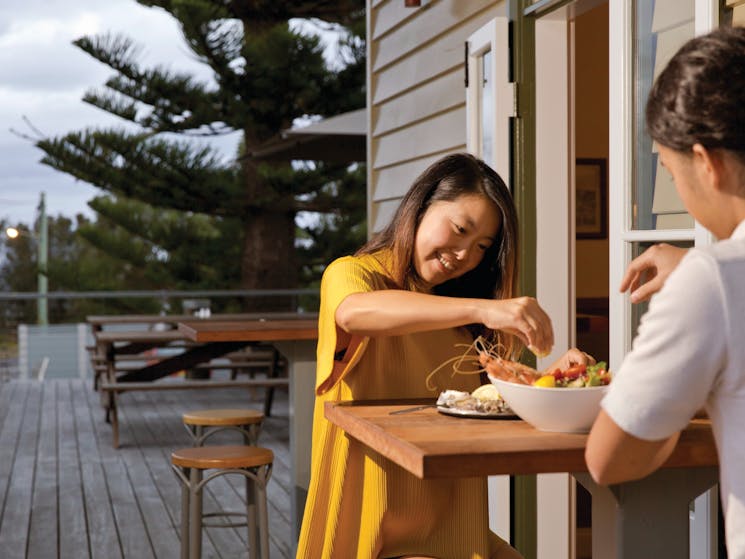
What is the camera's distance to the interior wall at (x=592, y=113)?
5242 millimetres

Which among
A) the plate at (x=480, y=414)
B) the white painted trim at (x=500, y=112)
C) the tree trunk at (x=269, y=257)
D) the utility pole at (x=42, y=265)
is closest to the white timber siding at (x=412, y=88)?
the white painted trim at (x=500, y=112)

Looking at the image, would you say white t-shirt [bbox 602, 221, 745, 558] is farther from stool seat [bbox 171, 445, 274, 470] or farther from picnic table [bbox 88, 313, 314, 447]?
picnic table [bbox 88, 313, 314, 447]

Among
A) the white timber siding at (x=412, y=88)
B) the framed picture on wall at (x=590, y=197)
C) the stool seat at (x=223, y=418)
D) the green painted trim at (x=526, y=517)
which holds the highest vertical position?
the white timber siding at (x=412, y=88)

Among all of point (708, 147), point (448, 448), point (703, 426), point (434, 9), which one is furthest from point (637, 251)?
point (434, 9)

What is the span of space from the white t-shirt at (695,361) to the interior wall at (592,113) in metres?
4.13

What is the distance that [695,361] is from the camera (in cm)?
103

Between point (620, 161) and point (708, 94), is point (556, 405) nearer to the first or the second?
point (708, 94)

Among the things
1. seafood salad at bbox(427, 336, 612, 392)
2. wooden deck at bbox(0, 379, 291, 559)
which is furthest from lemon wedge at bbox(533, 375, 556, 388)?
wooden deck at bbox(0, 379, 291, 559)

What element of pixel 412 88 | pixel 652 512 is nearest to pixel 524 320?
pixel 652 512

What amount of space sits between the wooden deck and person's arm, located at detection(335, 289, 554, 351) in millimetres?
2638

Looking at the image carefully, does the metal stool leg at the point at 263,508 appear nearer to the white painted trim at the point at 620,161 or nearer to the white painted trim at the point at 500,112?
the white painted trim at the point at 500,112

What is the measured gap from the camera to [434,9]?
4395 mm

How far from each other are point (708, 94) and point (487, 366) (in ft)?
2.09

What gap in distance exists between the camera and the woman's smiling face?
1913mm
